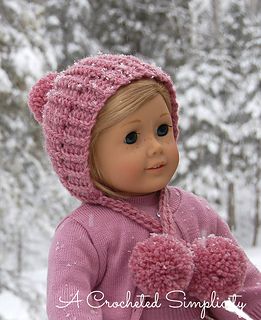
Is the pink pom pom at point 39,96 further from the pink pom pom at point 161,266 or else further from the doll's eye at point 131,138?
the pink pom pom at point 161,266

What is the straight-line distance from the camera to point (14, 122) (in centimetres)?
522

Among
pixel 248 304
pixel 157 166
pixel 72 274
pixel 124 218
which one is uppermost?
pixel 157 166

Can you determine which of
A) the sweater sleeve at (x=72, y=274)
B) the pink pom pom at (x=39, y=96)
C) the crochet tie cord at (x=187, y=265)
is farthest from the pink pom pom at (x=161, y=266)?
the pink pom pom at (x=39, y=96)

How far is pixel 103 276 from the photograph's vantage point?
1.40m

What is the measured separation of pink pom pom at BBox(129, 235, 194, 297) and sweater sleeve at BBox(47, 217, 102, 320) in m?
0.11

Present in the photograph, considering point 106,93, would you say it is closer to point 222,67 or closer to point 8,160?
point 8,160

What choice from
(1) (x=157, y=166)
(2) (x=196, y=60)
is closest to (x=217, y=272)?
(1) (x=157, y=166)

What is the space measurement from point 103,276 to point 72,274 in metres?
0.12

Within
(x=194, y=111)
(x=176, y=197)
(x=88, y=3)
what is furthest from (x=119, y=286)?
(x=88, y=3)

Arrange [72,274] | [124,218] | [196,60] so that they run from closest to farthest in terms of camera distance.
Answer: [72,274]
[124,218]
[196,60]

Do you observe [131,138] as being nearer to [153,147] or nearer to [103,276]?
[153,147]

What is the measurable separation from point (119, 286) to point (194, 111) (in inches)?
348

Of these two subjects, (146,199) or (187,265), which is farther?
(146,199)

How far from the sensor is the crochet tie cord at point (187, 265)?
132cm
